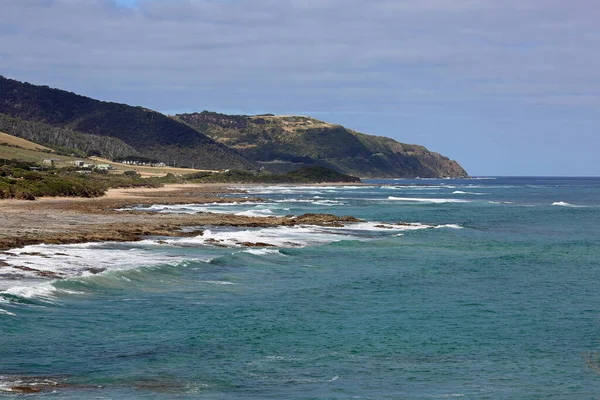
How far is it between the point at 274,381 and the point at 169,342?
386 centimetres

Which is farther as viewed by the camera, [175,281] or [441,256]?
[441,256]

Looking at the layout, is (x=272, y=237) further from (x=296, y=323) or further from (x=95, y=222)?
(x=296, y=323)

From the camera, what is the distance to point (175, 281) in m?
27.3

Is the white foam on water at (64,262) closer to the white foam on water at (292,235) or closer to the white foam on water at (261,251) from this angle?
the white foam on water at (261,251)

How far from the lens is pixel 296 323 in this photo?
21.3m

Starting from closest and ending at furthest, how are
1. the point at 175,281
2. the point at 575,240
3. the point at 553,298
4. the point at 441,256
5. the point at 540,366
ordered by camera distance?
1. the point at 540,366
2. the point at 553,298
3. the point at 175,281
4. the point at 441,256
5. the point at 575,240

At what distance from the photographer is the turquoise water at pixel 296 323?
1566cm

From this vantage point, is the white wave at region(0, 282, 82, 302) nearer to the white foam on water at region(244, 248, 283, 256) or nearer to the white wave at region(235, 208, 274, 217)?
the white foam on water at region(244, 248, 283, 256)

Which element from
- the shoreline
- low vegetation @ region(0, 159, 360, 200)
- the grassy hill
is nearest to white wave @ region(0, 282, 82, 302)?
the shoreline

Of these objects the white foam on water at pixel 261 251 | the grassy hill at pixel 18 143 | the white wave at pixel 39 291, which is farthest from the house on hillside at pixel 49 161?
the white wave at pixel 39 291

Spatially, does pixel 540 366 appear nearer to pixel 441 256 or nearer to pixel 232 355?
pixel 232 355

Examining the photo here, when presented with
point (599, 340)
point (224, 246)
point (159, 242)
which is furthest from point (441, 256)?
point (599, 340)

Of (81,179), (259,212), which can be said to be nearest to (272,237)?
(259,212)

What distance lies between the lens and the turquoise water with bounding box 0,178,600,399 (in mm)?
15664
